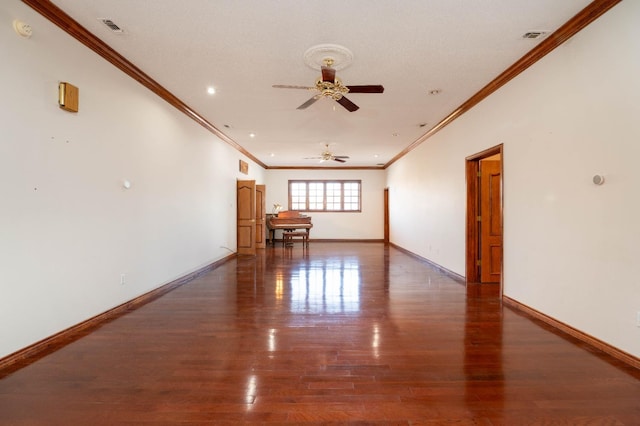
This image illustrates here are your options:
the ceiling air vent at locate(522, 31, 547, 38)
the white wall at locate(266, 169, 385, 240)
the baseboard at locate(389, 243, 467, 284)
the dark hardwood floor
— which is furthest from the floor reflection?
the white wall at locate(266, 169, 385, 240)

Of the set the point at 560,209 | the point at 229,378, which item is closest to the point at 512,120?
the point at 560,209

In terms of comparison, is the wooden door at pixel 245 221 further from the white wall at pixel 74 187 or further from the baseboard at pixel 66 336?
the baseboard at pixel 66 336

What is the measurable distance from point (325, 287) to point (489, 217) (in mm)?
2778

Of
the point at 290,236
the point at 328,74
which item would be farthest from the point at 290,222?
the point at 328,74

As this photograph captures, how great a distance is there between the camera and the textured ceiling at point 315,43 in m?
2.58

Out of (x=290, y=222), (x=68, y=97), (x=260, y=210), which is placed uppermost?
(x=68, y=97)

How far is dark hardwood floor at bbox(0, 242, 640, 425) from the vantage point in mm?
1730

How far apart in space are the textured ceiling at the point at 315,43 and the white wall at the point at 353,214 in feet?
20.5

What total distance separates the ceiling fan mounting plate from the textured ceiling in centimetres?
8

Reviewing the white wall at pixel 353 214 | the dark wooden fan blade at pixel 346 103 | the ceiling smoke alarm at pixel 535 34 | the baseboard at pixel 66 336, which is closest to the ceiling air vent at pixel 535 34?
the ceiling smoke alarm at pixel 535 34

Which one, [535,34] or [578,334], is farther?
[535,34]

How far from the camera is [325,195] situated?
1158cm

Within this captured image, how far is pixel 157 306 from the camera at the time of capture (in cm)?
366

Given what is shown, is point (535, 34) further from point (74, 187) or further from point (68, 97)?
point (74, 187)
